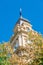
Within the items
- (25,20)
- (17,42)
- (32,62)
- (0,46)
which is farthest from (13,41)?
(32,62)

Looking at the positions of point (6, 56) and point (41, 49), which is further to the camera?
point (6, 56)

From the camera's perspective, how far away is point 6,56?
25312 mm

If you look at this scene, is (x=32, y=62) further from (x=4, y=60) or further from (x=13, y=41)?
(x=13, y=41)

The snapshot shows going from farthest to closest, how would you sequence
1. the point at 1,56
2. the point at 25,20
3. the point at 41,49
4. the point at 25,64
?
1. the point at 25,20
2. the point at 25,64
3. the point at 1,56
4. the point at 41,49

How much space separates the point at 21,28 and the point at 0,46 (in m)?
22.7

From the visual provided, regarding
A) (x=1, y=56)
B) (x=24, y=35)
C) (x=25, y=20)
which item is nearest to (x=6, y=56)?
(x=1, y=56)

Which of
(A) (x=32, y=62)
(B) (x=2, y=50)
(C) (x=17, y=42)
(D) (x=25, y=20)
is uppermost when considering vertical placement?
(D) (x=25, y=20)

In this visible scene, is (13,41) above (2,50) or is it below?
above

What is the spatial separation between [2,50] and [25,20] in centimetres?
2587

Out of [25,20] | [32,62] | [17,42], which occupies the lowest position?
[32,62]

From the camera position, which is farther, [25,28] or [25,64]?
[25,28]

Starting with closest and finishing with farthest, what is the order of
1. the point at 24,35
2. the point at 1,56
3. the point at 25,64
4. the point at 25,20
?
the point at 1,56 → the point at 25,64 → the point at 24,35 → the point at 25,20

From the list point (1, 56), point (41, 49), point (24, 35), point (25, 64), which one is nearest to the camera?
point (41, 49)

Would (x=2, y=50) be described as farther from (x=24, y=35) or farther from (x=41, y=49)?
(x=24, y=35)
